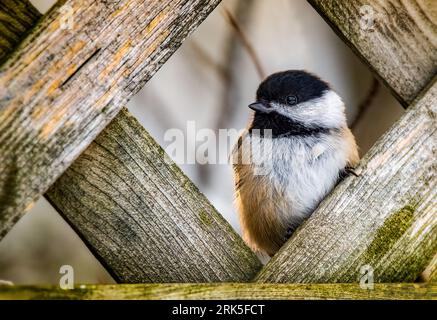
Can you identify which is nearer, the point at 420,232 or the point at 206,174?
the point at 420,232

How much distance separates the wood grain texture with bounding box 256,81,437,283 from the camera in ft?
5.05

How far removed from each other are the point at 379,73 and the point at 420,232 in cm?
44

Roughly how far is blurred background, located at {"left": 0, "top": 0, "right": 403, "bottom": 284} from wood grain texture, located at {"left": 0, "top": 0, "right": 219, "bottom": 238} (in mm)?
1529

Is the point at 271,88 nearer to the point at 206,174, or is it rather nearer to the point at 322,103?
the point at 322,103

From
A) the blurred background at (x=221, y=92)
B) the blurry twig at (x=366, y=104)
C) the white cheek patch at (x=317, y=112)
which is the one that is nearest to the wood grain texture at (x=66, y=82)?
the white cheek patch at (x=317, y=112)

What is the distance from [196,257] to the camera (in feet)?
4.86

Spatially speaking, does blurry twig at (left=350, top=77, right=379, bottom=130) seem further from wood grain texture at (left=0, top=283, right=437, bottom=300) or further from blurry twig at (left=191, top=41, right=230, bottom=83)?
wood grain texture at (left=0, top=283, right=437, bottom=300)

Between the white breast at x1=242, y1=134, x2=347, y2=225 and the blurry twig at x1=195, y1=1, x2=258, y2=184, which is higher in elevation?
the blurry twig at x1=195, y1=1, x2=258, y2=184

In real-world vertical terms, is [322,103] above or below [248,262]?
above

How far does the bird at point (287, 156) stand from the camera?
6.69ft

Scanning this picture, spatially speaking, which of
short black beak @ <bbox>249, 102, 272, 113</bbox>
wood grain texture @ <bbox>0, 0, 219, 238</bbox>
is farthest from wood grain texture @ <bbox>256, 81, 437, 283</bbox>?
short black beak @ <bbox>249, 102, 272, 113</bbox>

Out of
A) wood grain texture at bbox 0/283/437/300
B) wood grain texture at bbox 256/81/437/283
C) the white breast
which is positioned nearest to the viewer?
wood grain texture at bbox 0/283/437/300

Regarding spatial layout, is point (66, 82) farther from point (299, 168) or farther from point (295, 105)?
point (295, 105)
